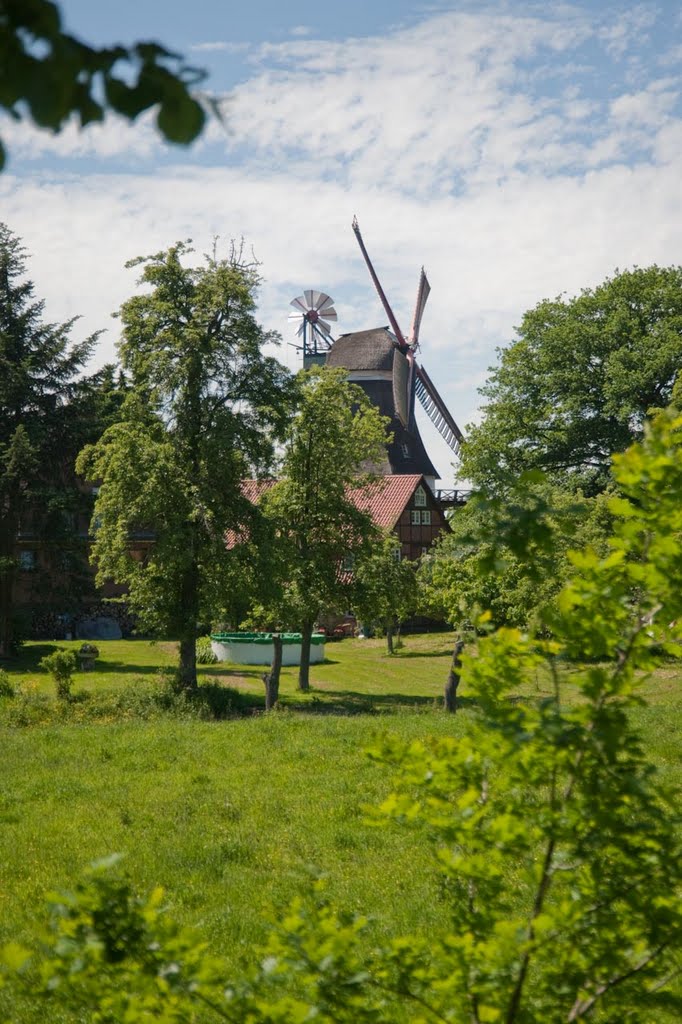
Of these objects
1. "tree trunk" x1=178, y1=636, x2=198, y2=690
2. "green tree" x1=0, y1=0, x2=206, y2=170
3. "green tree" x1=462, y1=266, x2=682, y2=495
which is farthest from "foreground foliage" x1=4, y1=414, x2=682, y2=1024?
"green tree" x1=462, y1=266, x2=682, y2=495

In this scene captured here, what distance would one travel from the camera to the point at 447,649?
51.3m

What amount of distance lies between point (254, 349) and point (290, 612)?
8247mm

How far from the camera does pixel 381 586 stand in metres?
35.2

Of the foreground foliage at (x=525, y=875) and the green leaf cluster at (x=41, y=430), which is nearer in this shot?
the foreground foliage at (x=525, y=875)

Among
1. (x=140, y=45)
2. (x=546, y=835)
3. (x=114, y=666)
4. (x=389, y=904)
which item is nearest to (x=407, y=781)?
(x=546, y=835)

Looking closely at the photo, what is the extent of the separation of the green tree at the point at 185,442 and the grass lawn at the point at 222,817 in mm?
7128

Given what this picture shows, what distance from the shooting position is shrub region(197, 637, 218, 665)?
4381cm

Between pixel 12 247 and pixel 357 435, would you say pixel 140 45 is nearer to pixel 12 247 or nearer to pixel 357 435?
pixel 357 435

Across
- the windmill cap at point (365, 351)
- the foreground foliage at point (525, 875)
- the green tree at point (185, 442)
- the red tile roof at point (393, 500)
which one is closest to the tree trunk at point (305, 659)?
the green tree at point (185, 442)

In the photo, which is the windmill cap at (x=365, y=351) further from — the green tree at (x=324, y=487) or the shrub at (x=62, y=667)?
the shrub at (x=62, y=667)

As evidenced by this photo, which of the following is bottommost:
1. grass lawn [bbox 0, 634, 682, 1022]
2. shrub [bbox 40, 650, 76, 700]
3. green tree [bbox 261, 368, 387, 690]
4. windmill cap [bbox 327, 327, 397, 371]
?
grass lawn [bbox 0, 634, 682, 1022]

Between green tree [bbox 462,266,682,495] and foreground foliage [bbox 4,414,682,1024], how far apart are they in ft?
122

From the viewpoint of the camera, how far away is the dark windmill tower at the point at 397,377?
73.0 m

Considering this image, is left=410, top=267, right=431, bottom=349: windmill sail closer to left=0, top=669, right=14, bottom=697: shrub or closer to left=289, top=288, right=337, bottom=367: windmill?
left=289, top=288, right=337, bottom=367: windmill
